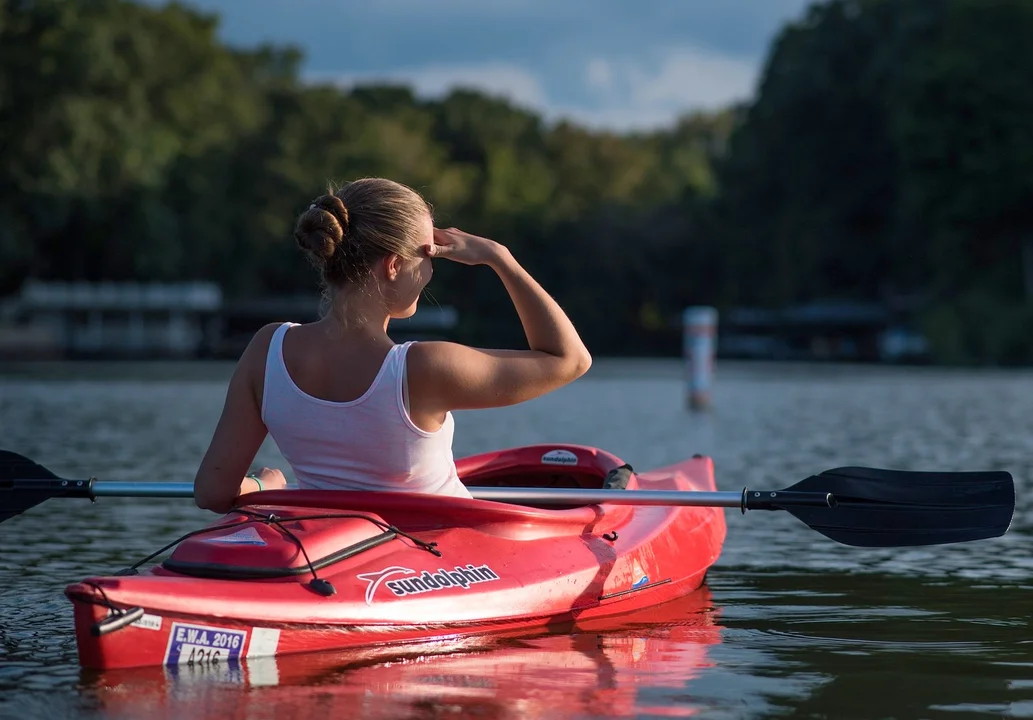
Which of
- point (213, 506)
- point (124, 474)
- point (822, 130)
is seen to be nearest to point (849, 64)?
point (822, 130)

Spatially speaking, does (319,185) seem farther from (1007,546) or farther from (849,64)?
(1007,546)

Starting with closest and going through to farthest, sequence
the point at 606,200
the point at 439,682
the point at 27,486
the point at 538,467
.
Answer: the point at 439,682
the point at 27,486
the point at 538,467
the point at 606,200

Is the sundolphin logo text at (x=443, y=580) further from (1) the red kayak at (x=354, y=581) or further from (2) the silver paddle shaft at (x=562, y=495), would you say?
(2) the silver paddle shaft at (x=562, y=495)

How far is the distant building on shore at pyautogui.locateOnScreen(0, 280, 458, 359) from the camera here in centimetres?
7175

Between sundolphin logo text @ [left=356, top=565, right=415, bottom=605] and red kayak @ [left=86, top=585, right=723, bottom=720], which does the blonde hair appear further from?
red kayak @ [left=86, top=585, right=723, bottom=720]

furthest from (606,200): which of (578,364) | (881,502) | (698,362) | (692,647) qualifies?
(578,364)

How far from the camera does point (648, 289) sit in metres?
78.9

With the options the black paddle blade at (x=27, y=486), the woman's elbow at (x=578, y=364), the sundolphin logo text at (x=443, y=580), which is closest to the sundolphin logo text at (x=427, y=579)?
the sundolphin logo text at (x=443, y=580)

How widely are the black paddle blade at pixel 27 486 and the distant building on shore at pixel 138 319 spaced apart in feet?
202

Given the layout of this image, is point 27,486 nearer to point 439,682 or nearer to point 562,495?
point 562,495

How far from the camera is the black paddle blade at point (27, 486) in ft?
22.1

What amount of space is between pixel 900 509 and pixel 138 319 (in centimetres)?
7203

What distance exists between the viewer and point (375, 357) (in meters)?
5.23

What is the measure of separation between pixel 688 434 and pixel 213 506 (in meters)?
14.6
